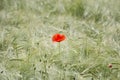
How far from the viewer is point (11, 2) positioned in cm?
487

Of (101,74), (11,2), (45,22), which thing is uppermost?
(11,2)

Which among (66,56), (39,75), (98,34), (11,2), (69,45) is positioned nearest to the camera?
(39,75)

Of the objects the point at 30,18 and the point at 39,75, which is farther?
the point at 30,18

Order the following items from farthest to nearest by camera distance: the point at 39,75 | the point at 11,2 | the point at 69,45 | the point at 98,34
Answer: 1. the point at 11,2
2. the point at 98,34
3. the point at 69,45
4. the point at 39,75

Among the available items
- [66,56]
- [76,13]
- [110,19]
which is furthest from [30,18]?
[66,56]

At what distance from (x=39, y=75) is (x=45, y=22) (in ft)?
4.57

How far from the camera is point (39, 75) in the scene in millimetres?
2971

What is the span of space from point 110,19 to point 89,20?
253 millimetres

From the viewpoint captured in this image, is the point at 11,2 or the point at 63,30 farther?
the point at 11,2

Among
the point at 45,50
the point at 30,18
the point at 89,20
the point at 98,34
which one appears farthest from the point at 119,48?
the point at 30,18

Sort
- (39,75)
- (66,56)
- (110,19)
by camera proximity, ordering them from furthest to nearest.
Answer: (110,19), (66,56), (39,75)

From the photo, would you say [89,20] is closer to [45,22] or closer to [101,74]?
[45,22]

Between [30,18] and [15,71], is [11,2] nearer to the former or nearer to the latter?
[30,18]

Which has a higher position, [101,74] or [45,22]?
[45,22]
